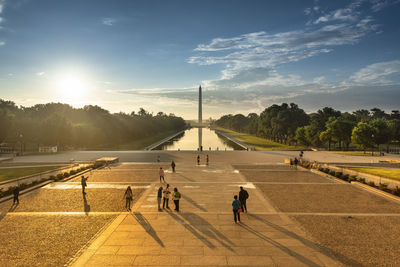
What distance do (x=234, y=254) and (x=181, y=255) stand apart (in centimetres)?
210

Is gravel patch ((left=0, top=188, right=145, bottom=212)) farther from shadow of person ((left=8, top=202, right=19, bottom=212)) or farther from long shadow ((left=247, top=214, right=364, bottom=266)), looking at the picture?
long shadow ((left=247, top=214, right=364, bottom=266))

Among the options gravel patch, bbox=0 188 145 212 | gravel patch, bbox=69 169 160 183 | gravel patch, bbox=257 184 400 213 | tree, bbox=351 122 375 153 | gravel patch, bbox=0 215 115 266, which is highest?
tree, bbox=351 122 375 153

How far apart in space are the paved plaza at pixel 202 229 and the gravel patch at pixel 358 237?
0.04 meters

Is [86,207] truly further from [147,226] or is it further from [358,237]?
[358,237]

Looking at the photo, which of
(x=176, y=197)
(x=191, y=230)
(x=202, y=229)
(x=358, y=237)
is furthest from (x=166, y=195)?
(x=358, y=237)

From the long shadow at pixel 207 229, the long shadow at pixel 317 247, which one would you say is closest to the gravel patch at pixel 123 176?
the long shadow at pixel 207 229

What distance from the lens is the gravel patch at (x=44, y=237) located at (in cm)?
948

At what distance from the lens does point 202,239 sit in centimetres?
1088

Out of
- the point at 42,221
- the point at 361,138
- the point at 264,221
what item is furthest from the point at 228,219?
the point at 361,138

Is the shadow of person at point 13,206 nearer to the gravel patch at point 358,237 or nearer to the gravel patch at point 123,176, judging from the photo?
the gravel patch at point 123,176

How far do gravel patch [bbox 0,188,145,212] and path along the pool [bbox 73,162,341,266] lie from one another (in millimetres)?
1986

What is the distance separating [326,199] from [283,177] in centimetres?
784

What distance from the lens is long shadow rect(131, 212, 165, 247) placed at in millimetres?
10906

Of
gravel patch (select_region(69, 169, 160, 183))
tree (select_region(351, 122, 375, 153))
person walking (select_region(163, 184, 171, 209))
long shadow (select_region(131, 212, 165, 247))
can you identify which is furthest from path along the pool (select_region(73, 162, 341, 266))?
tree (select_region(351, 122, 375, 153))
